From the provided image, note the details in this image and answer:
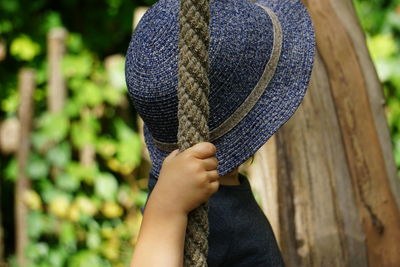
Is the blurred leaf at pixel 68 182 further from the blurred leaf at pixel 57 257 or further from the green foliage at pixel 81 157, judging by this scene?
the blurred leaf at pixel 57 257

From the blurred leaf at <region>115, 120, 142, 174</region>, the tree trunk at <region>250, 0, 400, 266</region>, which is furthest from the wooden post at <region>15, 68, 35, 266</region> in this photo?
the tree trunk at <region>250, 0, 400, 266</region>

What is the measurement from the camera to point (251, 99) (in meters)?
1.68

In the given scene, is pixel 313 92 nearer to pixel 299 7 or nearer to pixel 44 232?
pixel 299 7

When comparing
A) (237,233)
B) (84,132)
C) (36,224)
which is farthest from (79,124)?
(237,233)

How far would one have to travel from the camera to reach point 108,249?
409 cm

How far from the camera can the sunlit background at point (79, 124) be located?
411 centimetres

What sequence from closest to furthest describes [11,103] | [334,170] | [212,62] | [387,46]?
1. [212,62]
2. [334,170]
3. [387,46]
4. [11,103]

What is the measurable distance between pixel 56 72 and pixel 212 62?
2.93 metres

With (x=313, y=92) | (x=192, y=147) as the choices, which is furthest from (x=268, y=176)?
(x=192, y=147)

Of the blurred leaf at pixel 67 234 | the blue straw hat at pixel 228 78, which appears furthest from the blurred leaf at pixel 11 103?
the blue straw hat at pixel 228 78

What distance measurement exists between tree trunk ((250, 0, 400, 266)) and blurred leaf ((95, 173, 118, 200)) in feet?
6.51

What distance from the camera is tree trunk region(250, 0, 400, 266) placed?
7.63 feet

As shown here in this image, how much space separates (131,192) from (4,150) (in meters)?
0.80

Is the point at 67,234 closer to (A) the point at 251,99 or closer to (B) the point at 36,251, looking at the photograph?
(B) the point at 36,251
